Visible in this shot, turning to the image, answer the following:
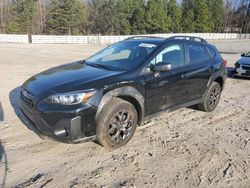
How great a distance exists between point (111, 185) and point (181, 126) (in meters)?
2.37

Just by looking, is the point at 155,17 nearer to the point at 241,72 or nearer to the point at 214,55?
the point at 241,72

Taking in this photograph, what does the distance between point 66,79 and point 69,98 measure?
523mm

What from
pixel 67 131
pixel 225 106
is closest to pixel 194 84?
pixel 225 106

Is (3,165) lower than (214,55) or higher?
lower

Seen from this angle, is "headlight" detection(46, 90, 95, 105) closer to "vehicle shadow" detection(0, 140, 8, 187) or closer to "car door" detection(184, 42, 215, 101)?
"vehicle shadow" detection(0, 140, 8, 187)

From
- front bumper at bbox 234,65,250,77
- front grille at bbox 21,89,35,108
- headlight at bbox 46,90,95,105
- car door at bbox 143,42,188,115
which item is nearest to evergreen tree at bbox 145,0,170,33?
front bumper at bbox 234,65,250,77

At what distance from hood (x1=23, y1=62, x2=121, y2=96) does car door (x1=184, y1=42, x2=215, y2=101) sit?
1.73 metres

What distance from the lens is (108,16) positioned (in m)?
55.2

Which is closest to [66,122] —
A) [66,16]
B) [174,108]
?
[174,108]

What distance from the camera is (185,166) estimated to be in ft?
12.7

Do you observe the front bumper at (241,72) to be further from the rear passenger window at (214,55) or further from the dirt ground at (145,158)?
the dirt ground at (145,158)

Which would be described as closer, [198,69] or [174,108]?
[174,108]

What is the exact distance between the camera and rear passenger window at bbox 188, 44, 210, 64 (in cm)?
552

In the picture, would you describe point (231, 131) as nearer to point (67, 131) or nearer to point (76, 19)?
point (67, 131)
